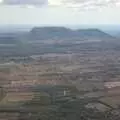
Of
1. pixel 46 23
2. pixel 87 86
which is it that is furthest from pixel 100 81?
pixel 46 23

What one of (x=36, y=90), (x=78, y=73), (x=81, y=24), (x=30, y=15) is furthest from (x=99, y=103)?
(x=30, y=15)

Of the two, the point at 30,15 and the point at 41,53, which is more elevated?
the point at 30,15

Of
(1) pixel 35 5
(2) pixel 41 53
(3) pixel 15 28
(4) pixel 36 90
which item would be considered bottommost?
(4) pixel 36 90

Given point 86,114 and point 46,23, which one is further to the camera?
point 46,23

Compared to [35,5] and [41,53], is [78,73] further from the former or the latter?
[35,5]

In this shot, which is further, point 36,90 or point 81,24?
point 81,24

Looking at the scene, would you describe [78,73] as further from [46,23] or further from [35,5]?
[35,5]
